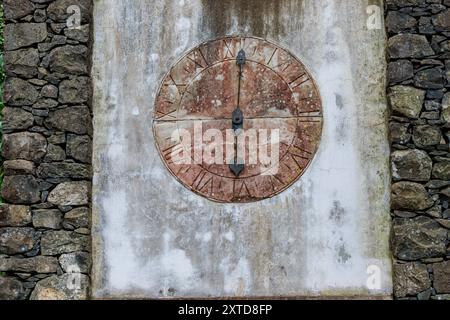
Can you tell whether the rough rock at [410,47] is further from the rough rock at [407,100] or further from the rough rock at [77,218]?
the rough rock at [77,218]

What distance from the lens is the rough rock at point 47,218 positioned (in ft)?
25.9

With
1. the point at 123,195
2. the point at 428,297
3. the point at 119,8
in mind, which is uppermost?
the point at 119,8

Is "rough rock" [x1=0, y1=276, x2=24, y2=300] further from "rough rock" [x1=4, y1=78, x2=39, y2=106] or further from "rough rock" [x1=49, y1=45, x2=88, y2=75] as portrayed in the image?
"rough rock" [x1=49, y1=45, x2=88, y2=75]

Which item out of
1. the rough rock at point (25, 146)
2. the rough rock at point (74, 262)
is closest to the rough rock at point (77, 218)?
the rough rock at point (74, 262)

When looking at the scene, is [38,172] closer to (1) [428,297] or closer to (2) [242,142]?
(2) [242,142]

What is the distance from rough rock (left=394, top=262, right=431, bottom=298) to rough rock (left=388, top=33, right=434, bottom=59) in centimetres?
180

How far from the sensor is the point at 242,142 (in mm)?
7938

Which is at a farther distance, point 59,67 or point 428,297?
point 59,67

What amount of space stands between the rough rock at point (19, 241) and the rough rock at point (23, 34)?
65.7 inches

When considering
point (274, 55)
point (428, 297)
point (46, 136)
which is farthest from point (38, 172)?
point (428, 297)

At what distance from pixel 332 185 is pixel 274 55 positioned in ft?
4.13

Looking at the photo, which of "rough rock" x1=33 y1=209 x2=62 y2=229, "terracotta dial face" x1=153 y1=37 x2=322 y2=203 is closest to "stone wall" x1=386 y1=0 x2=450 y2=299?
"terracotta dial face" x1=153 y1=37 x2=322 y2=203

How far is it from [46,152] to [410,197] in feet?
10.4

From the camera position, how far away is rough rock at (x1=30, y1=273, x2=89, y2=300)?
7.76 metres
